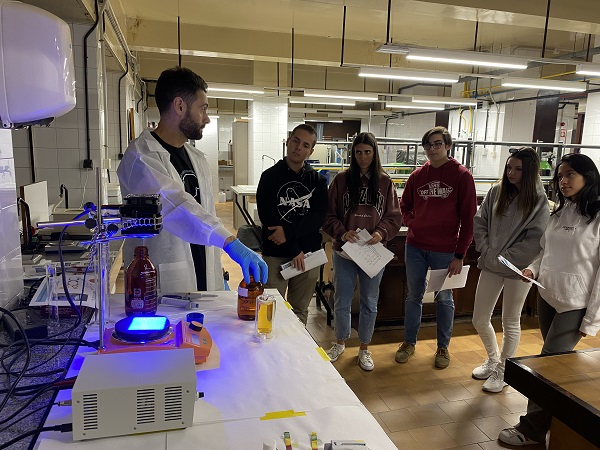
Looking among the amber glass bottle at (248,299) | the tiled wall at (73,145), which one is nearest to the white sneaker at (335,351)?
the amber glass bottle at (248,299)

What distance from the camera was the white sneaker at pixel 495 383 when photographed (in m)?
2.66

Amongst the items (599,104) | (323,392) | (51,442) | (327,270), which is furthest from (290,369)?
(599,104)

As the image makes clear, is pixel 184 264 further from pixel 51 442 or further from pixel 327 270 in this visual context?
pixel 327 270

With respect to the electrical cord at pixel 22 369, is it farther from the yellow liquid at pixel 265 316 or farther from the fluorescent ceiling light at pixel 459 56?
the fluorescent ceiling light at pixel 459 56

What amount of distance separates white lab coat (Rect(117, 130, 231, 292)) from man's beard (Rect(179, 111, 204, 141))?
0.13m

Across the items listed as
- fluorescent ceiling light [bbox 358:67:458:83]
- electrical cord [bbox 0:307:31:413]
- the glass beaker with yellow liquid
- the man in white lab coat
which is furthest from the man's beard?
fluorescent ceiling light [bbox 358:67:458:83]

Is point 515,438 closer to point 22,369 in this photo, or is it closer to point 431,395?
point 431,395

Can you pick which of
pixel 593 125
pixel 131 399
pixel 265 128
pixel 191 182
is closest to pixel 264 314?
pixel 131 399

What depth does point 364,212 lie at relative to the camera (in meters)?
2.78

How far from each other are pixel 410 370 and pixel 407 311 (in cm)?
39

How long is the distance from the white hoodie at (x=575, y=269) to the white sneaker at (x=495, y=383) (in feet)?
2.56

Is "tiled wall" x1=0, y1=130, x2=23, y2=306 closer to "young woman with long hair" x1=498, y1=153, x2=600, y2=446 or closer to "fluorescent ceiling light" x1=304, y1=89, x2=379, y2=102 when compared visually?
"young woman with long hair" x1=498, y1=153, x2=600, y2=446

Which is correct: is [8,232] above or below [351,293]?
above

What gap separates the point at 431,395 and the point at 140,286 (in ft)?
6.43
